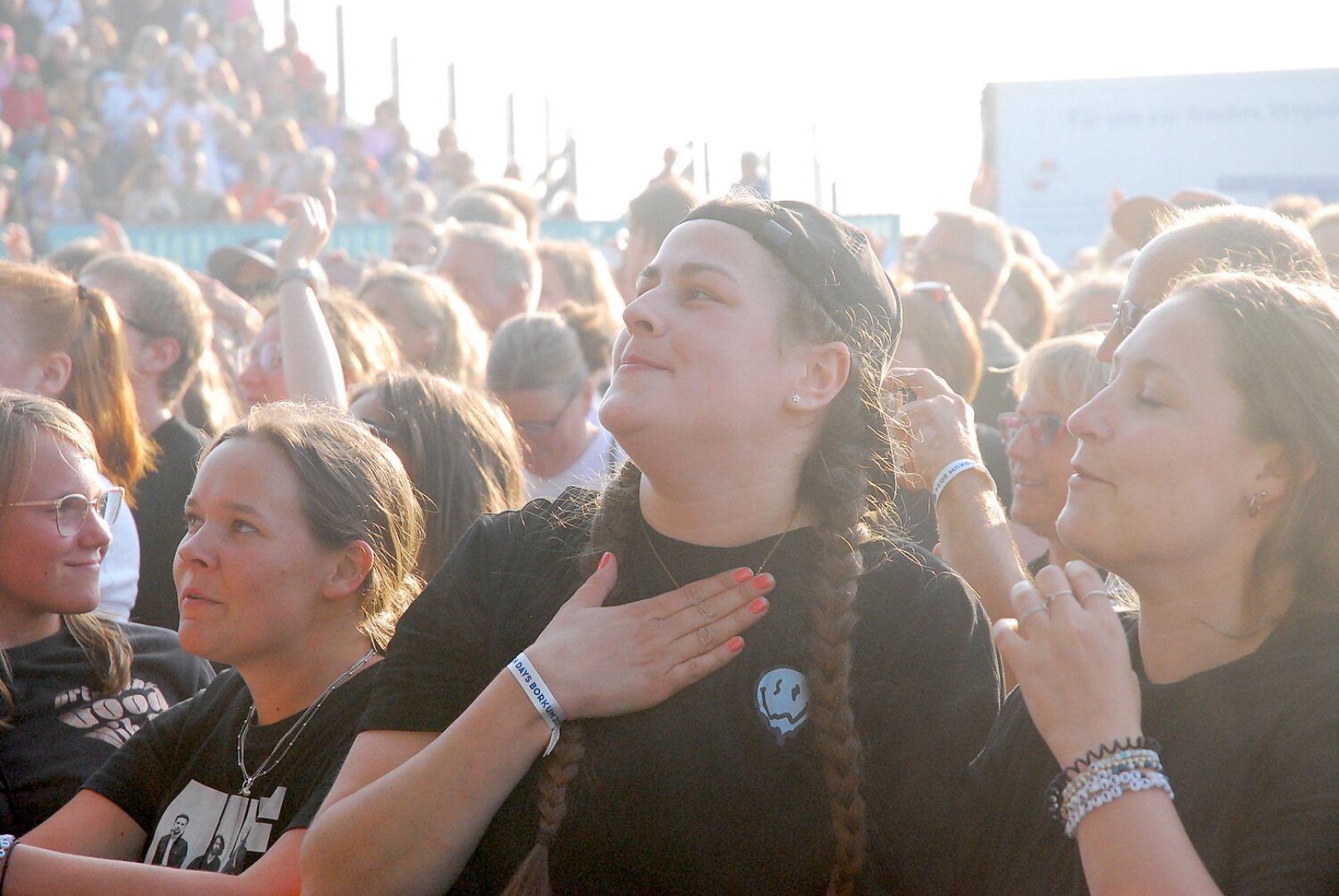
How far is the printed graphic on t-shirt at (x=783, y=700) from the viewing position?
2146mm

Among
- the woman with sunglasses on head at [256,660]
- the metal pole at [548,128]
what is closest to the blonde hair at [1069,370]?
the woman with sunglasses on head at [256,660]

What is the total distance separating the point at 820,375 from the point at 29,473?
A: 6.43 feet

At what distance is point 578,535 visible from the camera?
239 cm

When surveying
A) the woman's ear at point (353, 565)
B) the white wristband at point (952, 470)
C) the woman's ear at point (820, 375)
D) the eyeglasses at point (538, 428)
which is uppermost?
the woman's ear at point (820, 375)

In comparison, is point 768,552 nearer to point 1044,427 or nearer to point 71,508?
point 1044,427

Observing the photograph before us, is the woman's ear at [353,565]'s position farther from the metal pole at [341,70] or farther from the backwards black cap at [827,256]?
the metal pole at [341,70]

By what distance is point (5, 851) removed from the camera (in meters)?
2.62

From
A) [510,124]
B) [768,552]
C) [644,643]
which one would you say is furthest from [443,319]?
[510,124]

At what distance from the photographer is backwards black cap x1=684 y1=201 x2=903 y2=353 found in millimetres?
2340

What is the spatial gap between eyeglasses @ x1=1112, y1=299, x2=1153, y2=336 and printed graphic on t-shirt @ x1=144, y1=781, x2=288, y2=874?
1.84 meters

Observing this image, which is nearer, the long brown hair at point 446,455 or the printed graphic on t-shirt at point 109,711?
the printed graphic on t-shirt at point 109,711

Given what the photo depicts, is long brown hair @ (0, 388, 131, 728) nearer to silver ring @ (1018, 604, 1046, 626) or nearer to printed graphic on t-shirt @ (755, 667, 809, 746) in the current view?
printed graphic on t-shirt @ (755, 667, 809, 746)

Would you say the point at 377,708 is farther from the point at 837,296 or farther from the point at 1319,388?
Answer: the point at 1319,388

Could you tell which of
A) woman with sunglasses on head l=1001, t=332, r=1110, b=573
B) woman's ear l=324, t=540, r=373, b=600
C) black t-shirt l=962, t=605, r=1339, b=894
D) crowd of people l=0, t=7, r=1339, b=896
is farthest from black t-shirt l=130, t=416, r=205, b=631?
black t-shirt l=962, t=605, r=1339, b=894
